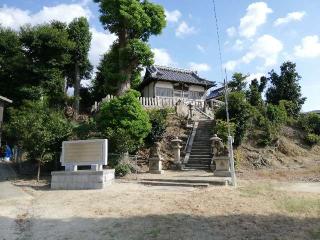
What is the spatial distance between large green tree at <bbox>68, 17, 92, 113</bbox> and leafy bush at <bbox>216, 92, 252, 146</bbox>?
53.2 feet

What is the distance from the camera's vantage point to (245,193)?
11.8 metres

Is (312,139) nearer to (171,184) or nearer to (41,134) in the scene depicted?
(171,184)

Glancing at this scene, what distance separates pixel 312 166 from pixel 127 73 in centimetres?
1485

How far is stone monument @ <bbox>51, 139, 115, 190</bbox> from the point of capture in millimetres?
13984

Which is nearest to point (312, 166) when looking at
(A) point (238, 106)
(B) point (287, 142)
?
(B) point (287, 142)

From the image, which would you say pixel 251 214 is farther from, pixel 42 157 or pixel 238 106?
pixel 238 106

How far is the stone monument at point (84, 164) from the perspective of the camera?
13984 millimetres

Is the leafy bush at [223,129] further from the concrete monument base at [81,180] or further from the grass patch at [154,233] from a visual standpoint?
the grass patch at [154,233]

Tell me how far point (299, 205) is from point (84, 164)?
866 centimetres

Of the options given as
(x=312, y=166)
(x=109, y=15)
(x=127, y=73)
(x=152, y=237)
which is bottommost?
(x=152, y=237)

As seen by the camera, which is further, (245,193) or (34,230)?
(245,193)

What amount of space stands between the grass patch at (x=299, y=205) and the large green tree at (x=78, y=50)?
25299mm

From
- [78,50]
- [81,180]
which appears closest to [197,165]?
[81,180]

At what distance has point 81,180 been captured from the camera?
46.4ft
